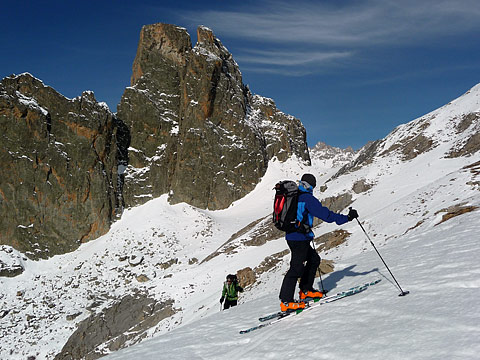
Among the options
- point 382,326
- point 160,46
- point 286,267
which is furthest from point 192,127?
point 382,326

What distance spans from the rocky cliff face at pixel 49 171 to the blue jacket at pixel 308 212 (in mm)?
43237

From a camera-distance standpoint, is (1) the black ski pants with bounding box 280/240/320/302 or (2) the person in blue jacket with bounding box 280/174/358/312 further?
(1) the black ski pants with bounding box 280/240/320/302

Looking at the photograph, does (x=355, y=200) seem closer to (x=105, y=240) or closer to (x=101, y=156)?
(x=105, y=240)

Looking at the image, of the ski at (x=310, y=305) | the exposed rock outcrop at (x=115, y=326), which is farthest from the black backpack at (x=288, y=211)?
the exposed rock outcrop at (x=115, y=326)

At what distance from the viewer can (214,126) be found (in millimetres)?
51969

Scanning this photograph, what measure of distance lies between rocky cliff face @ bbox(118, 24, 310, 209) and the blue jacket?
141 feet

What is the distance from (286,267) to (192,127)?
1382 inches

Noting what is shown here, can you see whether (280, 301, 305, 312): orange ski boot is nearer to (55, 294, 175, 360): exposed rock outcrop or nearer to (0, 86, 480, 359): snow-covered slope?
(0, 86, 480, 359): snow-covered slope

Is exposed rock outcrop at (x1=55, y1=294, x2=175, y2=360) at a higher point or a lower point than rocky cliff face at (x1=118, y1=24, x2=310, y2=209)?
lower

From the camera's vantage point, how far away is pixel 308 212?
20.5ft

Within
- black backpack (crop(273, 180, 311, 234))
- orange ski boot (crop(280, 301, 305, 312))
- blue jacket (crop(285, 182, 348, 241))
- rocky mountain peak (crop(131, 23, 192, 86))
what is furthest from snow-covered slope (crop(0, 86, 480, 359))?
rocky mountain peak (crop(131, 23, 192, 86))

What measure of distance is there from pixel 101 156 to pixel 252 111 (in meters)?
23.7

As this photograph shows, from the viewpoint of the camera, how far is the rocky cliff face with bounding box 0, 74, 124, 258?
144ft

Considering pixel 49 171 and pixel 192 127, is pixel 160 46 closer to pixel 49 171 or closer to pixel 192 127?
pixel 192 127
